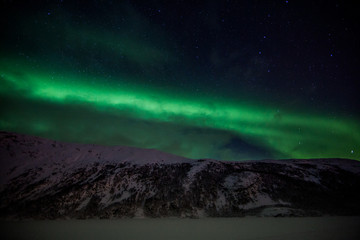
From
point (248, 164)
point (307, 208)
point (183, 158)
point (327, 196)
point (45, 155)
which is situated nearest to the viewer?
point (307, 208)

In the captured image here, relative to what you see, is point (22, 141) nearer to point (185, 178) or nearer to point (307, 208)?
point (185, 178)

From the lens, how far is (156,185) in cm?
2766

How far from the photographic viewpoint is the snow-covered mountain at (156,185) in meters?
23.1

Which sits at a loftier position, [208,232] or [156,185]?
[156,185]

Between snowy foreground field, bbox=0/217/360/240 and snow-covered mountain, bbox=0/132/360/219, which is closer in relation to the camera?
snowy foreground field, bbox=0/217/360/240

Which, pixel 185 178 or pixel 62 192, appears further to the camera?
pixel 185 178

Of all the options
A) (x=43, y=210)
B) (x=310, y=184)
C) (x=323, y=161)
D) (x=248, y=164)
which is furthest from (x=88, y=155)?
(x=323, y=161)

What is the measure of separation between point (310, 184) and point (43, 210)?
40.7m

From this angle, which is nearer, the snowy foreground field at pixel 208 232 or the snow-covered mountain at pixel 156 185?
the snowy foreground field at pixel 208 232

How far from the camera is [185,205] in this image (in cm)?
2389

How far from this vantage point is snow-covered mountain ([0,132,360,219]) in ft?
75.7

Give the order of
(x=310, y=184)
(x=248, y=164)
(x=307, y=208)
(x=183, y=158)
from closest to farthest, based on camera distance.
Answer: (x=307, y=208) → (x=310, y=184) → (x=248, y=164) → (x=183, y=158)

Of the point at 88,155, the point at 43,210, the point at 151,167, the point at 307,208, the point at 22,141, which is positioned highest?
the point at 22,141

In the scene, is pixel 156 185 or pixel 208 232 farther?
pixel 156 185
